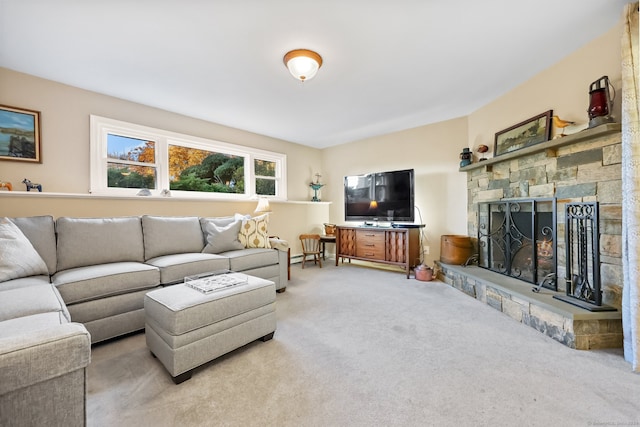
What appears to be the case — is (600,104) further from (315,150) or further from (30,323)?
(315,150)

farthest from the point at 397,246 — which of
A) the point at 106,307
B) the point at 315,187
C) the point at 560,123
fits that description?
the point at 106,307

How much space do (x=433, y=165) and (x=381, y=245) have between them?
4.95 feet

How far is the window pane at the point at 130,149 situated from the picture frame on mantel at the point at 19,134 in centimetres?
58

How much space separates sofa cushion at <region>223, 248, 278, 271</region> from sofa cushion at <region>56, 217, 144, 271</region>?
0.88 m

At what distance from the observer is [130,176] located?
3172 mm

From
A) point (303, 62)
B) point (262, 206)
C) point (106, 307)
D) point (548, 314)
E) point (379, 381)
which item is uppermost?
point (303, 62)

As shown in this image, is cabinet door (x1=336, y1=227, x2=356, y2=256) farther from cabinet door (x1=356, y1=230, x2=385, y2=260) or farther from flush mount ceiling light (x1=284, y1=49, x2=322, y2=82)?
flush mount ceiling light (x1=284, y1=49, x2=322, y2=82)

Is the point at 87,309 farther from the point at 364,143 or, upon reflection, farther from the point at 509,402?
the point at 364,143

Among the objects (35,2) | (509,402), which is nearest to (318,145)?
(35,2)

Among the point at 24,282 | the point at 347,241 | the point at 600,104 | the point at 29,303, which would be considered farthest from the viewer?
the point at 347,241

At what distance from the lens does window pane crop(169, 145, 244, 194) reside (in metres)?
3.58

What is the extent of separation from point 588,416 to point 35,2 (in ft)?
12.9

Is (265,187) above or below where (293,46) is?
below

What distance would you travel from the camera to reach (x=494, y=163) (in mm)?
3096
